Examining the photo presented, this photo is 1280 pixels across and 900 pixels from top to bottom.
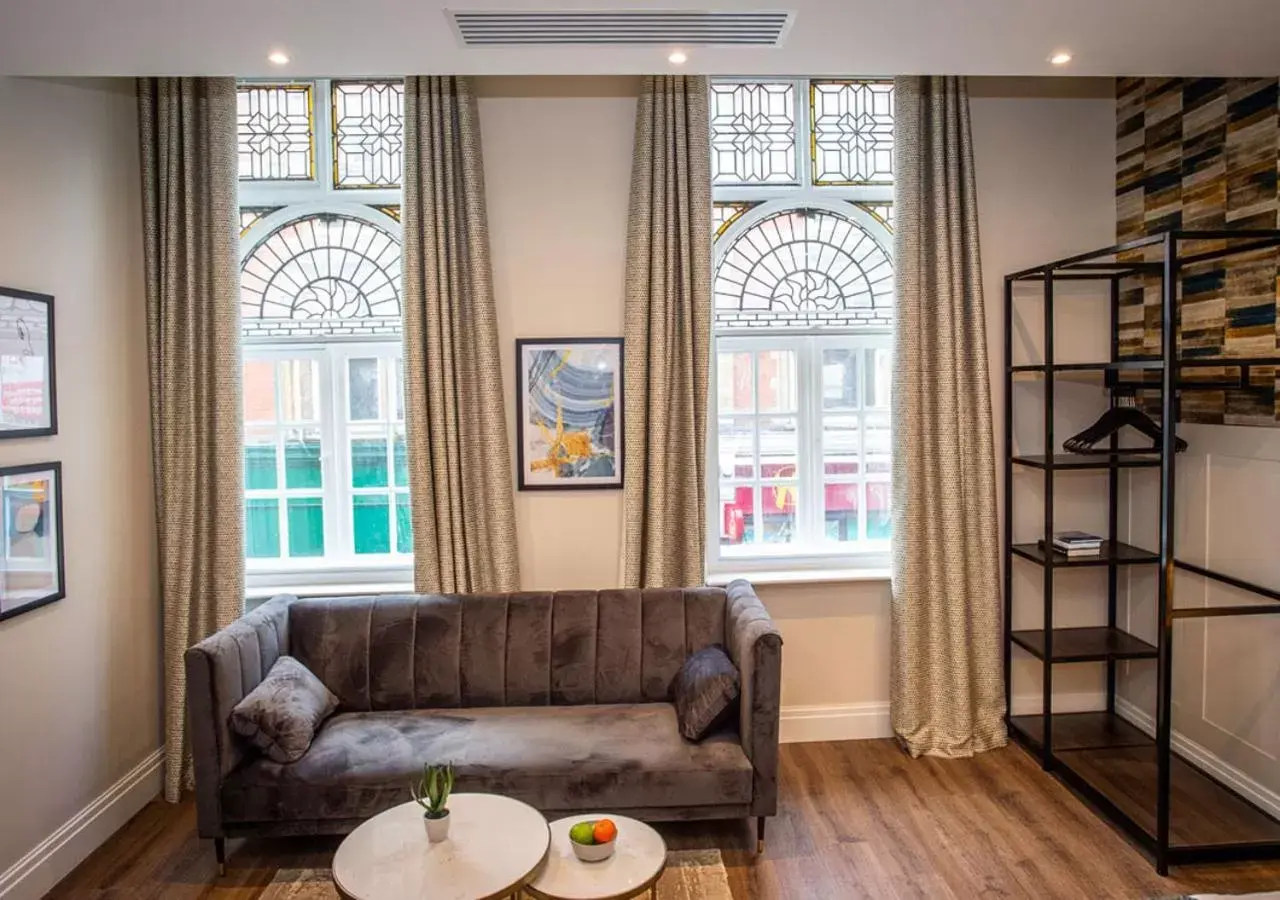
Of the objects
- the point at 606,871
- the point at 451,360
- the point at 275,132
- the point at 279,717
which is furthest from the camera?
the point at 275,132

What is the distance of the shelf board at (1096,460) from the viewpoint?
11.9ft

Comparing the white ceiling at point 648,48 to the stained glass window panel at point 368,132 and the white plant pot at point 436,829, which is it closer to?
the stained glass window panel at point 368,132

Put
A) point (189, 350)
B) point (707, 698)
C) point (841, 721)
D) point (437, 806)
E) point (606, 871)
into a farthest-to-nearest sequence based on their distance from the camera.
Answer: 1. point (841, 721)
2. point (189, 350)
3. point (707, 698)
4. point (437, 806)
5. point (606, 871)

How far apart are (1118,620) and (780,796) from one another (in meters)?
1.90


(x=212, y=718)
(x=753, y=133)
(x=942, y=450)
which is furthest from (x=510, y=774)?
(x=753, y=133)

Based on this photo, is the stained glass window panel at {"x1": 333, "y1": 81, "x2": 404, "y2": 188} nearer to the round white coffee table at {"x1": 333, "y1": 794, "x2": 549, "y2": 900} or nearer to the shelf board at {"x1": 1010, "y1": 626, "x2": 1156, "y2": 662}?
the round white coffee table at {"x1": 333, "y1": 794, "x2": 549, "y2": 900}

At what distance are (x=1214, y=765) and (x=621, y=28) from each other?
3.65 m

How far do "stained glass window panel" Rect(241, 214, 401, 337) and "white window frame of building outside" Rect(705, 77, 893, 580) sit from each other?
1.57 m

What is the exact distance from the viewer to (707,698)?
3.14 meters

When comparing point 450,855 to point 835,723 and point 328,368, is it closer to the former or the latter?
point 835,723

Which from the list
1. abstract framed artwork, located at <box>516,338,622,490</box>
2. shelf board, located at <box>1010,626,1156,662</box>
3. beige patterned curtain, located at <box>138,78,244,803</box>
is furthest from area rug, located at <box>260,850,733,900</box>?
shelf board, located at <box>1010,626,1156,662</box>

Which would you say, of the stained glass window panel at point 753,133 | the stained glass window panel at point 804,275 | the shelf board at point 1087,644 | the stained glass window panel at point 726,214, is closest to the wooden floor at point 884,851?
the shelf board at point 1087,644

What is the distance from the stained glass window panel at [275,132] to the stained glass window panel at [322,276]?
251mm

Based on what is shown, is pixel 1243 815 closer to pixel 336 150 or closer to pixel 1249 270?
pixel 1249 270
